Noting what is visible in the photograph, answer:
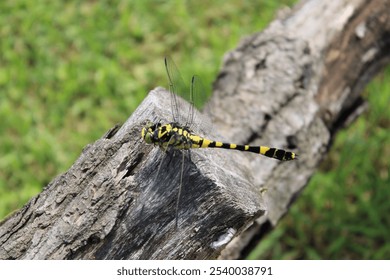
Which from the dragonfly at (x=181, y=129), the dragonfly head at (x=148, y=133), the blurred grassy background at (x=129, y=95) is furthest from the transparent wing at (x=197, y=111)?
the blurred grassy background at (x=129, y=95)

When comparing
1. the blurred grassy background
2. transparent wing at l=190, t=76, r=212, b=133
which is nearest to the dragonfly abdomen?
transparent wing at l=190, t=76, r=212, b=133

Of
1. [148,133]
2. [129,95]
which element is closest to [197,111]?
[148,133]

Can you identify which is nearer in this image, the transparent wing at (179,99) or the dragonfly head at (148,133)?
the dragonfly head at (148,133)

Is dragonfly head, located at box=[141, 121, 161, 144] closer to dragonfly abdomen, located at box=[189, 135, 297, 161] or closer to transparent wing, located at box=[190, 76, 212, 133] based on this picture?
dragonfly abdomen, located at box=[189, 135, 297, 161]

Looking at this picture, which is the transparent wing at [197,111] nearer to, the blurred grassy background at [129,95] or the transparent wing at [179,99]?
the transparent wing at [179,99]

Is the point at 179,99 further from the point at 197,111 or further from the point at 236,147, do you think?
the point at 236,147

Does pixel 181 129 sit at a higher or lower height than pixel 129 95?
lower

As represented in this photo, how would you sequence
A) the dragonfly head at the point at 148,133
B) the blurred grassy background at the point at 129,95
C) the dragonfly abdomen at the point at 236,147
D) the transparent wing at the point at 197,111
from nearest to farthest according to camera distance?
the dragonfly head at the point at 148,133, the dragonfly abdomen at the point at 236,147, the transparent wing at the point at 197,111, the blurred grassy background at the point at 129,95
